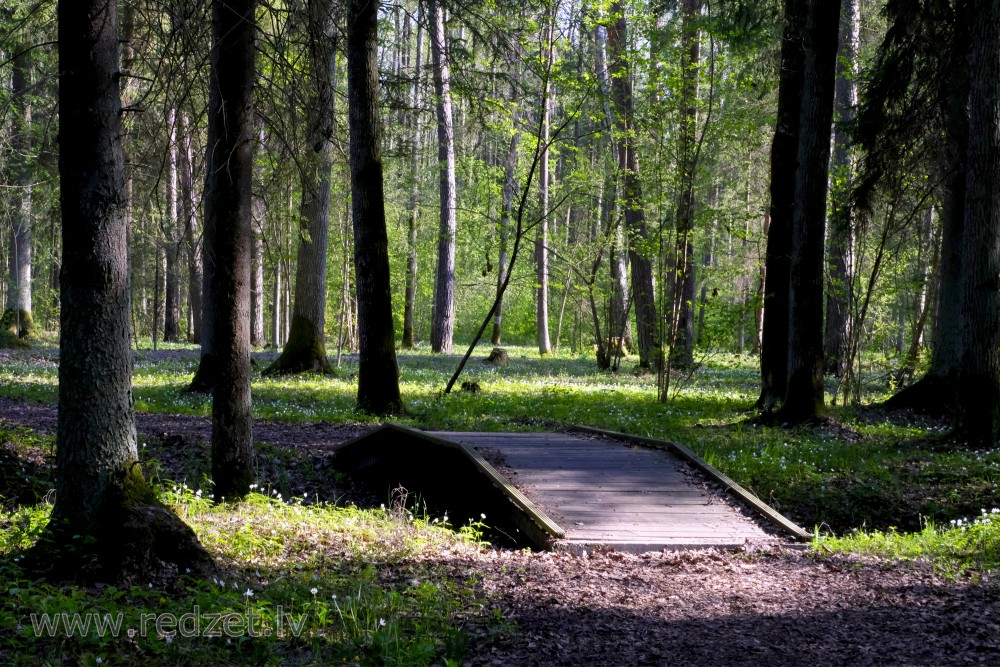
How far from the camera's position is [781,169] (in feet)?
43.4

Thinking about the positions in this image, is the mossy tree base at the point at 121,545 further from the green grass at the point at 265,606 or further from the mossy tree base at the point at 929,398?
the mossy tree base at the point at 929,398

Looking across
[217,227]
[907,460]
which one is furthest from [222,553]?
[907,460]

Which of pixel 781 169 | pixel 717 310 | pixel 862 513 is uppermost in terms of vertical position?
pixel 781 169

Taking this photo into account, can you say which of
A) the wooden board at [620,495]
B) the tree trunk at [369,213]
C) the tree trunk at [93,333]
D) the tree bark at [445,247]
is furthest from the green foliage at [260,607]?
the tree bark at [445,247]

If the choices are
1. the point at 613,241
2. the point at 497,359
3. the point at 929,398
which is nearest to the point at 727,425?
the point at 929,398

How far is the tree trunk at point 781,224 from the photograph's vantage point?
42.3ft

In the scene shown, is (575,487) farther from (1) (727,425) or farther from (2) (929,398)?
(2) (929,398)

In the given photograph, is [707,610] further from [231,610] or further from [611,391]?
[611,391]

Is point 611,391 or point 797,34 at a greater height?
point 797,34

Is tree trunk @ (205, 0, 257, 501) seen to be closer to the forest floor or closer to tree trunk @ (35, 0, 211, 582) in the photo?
tree trunk @ (35, 0, 211, 582)

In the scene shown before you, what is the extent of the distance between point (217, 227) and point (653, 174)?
11547 mm

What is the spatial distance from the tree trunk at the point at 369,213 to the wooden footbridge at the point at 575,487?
291 centimetres

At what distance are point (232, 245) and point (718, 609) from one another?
15.9 feet

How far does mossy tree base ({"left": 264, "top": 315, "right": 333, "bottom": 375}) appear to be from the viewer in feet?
55.7
